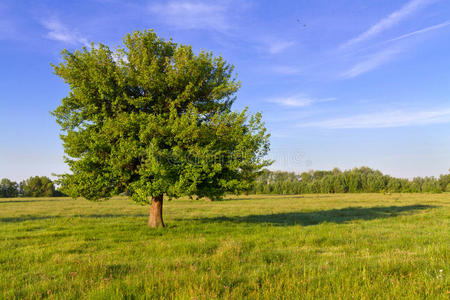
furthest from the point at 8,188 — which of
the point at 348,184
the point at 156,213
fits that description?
the point at 348,184

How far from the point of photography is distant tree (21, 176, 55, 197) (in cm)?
12419

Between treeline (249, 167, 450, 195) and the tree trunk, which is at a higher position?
the tree trunk

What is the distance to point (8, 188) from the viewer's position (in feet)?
421

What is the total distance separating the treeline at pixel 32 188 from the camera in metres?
125

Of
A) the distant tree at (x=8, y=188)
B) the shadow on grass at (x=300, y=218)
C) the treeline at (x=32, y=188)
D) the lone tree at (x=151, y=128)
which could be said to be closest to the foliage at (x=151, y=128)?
the lone tree at (x=151, y=128)

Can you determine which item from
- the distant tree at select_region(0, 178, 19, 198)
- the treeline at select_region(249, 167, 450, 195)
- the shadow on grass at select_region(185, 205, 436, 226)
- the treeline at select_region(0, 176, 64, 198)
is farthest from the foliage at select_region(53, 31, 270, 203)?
the distant tree at select_region(0, 178, 19, 198)

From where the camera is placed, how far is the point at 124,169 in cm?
1584

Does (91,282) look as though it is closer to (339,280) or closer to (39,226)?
(339,280)

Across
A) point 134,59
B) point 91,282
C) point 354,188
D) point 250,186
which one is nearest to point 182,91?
point 134,59

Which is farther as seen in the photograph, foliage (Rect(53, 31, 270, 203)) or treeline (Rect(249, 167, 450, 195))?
treeline (Rect(249, 167, 450, 195))

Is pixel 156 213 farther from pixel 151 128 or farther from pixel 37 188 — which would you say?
pixel 37 188

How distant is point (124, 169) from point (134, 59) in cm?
670

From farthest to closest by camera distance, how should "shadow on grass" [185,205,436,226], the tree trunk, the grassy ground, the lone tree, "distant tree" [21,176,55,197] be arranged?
"distant tree" [21,176,55,197], "shadow on grass" [185,205,436,226], the tree trunk, the lone tree, the grassy ground

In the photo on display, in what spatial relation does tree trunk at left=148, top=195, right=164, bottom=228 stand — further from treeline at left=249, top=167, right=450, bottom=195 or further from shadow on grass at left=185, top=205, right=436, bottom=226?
treeline at left=249, top=167, right=450, bottom=195
